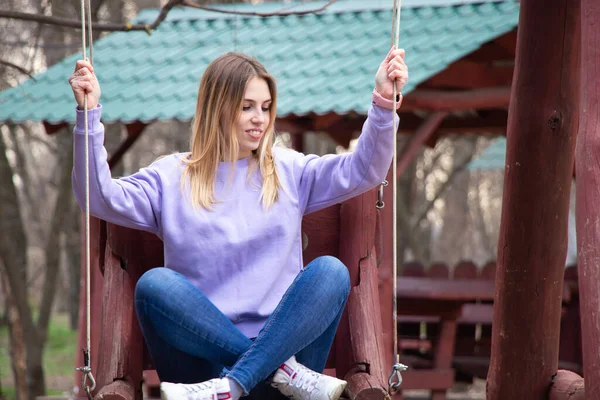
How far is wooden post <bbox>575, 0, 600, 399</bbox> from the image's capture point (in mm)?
3193

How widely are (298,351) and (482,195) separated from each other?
21890 mm

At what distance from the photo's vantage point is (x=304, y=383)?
3080 millimetres

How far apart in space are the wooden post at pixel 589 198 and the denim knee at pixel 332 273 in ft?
2.51

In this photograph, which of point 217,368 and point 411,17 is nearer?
point 217,368

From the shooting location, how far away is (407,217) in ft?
52.0

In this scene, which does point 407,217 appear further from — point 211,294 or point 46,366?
point 211,294

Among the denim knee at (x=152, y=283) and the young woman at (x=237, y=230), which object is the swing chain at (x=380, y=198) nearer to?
the young woman at (x=237, y=230)

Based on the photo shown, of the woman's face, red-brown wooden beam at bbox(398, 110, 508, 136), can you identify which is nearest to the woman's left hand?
the woman's face

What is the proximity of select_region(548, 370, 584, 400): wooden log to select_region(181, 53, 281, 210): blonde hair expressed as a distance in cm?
138

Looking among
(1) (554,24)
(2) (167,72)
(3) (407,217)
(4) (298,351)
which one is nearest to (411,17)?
(2) (167,72)

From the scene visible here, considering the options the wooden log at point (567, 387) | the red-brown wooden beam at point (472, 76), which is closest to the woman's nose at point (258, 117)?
the wooden log at point (567, 387)

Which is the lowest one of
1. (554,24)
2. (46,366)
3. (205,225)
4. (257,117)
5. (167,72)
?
(46,366)

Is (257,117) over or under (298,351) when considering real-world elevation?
over

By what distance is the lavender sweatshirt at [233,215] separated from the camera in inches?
131
